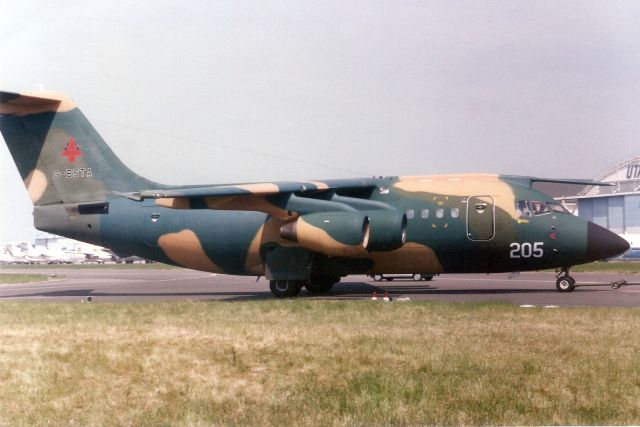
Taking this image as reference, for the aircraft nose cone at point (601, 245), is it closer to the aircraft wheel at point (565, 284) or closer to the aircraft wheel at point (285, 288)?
the aircraft wheel at point (565, 284)

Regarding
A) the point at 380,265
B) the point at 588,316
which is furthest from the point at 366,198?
the point at 588,316

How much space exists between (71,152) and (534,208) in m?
16.1

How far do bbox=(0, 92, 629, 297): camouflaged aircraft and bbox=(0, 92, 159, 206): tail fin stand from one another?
0.12 ft

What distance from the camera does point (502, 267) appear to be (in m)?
21.1

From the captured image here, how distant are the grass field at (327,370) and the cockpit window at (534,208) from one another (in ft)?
23.1

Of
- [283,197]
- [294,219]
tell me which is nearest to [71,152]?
[283,197]

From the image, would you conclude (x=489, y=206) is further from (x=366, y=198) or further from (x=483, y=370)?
(x=483, y=370)

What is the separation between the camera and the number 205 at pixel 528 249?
20.7 meters

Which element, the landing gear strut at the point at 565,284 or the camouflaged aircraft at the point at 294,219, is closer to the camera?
the camouflaged aircraft at the point at 294,219

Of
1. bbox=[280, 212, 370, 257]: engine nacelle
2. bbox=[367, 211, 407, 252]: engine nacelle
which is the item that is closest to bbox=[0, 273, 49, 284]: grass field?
bbox=[280, 212, 370, 257]: engine nacelle

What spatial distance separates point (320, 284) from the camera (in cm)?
2398

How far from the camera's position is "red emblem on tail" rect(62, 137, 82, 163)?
936 inches

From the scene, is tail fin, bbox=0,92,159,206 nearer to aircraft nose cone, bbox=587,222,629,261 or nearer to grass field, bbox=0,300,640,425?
grass field, bbox=0,300,640,425

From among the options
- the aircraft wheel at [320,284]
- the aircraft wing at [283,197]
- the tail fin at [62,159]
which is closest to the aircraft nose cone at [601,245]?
the aircraft wing at [283,197]
